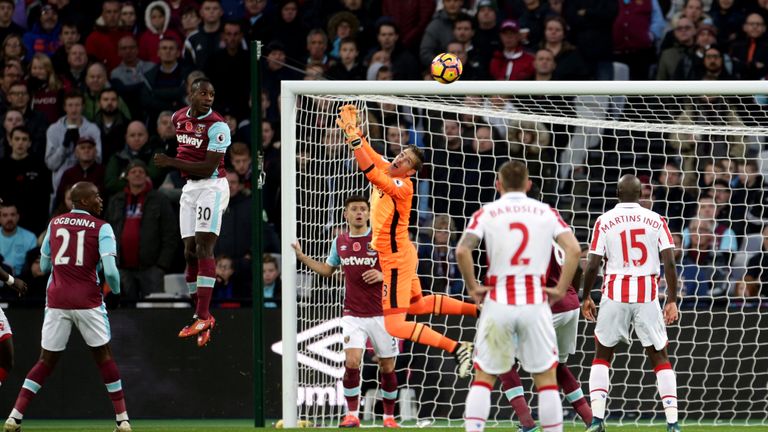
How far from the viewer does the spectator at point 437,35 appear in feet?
54.0

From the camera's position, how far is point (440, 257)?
1435cm

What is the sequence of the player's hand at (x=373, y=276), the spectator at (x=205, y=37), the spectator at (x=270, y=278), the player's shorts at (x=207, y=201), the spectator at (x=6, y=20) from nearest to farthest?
the player's shorts at (x=207, y=201) < the player's hand at (x=373, y=276) < the spectator at (x=270, y=278) < the spectator at (x=205, y=37) < the spectator at (x=6, y=20)

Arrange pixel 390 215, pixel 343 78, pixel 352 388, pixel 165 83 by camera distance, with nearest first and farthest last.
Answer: pixel 390 215 → pixel 352 388 → pixel 343 78 → pixel 165 83

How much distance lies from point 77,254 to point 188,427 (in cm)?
287

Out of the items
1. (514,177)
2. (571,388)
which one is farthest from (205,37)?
(514,177)

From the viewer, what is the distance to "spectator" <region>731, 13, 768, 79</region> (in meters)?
15.7

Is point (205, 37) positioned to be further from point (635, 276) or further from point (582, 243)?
point (635, 276)

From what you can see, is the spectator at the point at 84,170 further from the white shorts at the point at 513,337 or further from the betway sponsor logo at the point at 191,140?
the white shorts at the point at 513,337

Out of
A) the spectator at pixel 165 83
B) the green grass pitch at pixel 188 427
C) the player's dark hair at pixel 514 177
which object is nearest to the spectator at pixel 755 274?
the green grass pitch at pixel 188 427

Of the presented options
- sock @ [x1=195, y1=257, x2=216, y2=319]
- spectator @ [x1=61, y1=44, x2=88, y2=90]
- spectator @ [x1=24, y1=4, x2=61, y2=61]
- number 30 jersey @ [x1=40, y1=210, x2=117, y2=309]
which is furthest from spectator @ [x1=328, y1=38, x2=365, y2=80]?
number 30 jersey @ [x1=40, y1=210, x2=117, y2=309]

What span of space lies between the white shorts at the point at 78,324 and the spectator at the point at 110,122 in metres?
5.20

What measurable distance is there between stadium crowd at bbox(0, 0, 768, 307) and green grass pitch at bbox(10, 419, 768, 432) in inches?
53.7

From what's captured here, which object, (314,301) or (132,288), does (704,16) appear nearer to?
(314,301)

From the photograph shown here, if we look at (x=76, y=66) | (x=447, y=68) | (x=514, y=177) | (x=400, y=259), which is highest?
(x=76, y=66)
